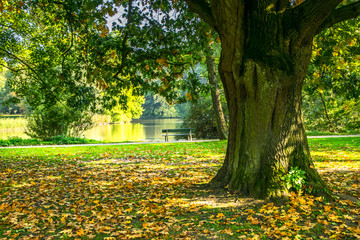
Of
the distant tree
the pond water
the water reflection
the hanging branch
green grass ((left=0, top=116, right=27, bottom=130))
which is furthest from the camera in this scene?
the distant tree

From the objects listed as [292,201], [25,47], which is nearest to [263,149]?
[292,201]

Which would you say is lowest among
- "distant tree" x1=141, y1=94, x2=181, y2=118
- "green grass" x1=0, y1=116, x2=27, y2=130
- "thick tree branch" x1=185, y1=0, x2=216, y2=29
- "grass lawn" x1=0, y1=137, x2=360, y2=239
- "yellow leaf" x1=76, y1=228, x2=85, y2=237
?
"yellow leaf" x1=76, y1=228, x2=85, y2=237

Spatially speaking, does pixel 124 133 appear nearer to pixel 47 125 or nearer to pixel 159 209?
pixel 47 125

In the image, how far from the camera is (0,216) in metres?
4.71

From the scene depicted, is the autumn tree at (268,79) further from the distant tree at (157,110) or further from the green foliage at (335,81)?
the distant tree at (157,110)

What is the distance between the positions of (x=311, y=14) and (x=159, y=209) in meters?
4.28

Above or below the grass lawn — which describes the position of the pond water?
above

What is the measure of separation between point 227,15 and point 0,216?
17.5 feet

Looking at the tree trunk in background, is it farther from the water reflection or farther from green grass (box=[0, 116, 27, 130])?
green grass (box=[0, 116, 27, 130])

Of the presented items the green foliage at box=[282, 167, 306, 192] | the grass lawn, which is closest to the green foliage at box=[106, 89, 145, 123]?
the grass lawn

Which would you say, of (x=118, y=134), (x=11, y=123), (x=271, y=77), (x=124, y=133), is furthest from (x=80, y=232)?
(x=11, y=123)

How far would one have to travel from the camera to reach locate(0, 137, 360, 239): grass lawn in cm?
390

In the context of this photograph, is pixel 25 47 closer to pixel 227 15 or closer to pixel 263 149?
pixel 227 15

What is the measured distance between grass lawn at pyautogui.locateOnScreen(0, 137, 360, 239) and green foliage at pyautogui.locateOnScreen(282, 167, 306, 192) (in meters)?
0.17
